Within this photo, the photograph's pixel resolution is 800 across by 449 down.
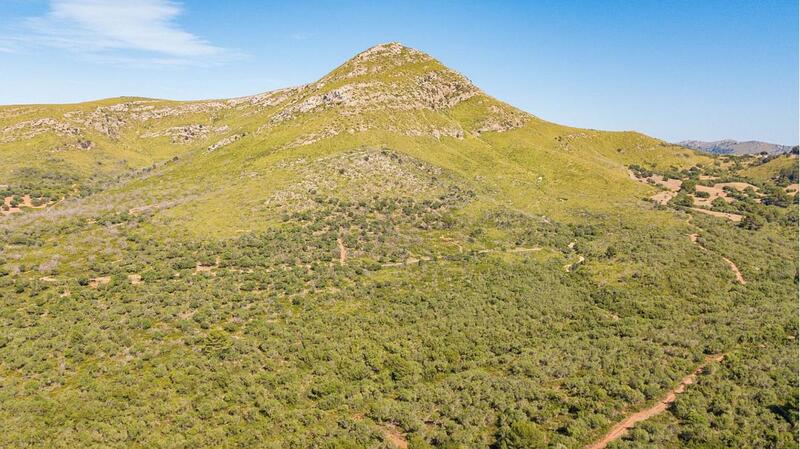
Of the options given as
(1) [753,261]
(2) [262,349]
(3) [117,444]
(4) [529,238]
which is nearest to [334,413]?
(2) [262,349]

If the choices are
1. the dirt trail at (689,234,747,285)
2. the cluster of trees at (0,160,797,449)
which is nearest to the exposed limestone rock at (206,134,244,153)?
the cluster of trees at (0,160,797,449)

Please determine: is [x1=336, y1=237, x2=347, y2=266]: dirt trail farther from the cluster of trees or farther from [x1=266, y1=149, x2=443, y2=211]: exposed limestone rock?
[x1=266, y1=149, x2=443, y2=211]: exposed limestone rock

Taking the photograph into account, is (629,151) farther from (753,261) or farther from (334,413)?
(334,413)

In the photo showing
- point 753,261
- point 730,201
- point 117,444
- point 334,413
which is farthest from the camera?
point 730,201

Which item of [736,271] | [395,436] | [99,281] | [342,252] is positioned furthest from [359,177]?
[736,271]

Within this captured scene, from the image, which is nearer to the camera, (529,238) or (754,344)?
(754,344)
